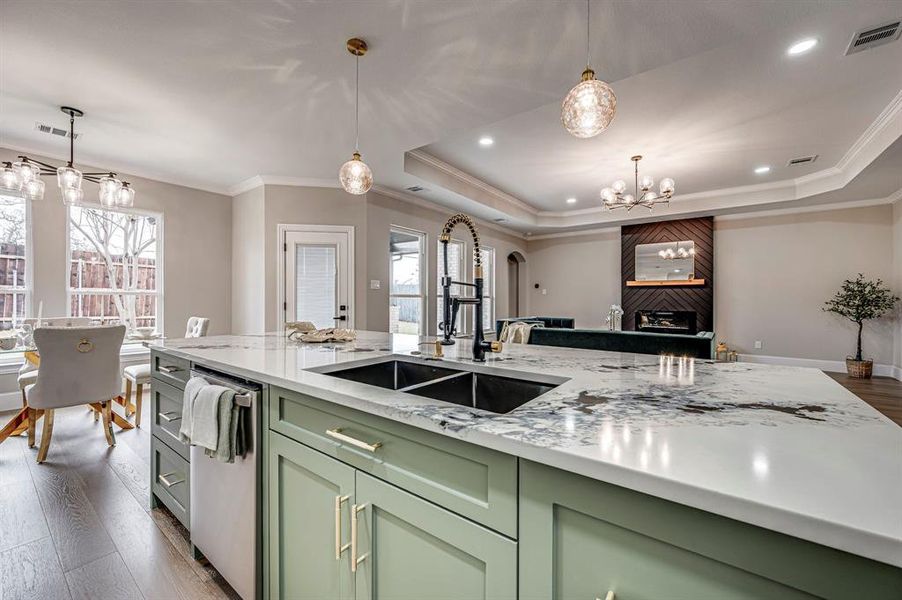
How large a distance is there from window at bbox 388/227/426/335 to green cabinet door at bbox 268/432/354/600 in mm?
4598

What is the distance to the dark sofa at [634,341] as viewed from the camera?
126 inches

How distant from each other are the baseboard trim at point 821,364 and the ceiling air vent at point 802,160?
2.59 meters

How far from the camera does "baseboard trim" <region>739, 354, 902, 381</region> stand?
5.44 m

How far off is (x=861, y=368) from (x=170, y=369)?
7.79 metres

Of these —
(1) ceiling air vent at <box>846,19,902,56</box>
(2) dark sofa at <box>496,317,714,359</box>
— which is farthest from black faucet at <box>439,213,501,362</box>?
(1) ceiling air vent at <box>846,19,902,56</box>

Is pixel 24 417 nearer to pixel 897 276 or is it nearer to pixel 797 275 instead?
pixel 797 275

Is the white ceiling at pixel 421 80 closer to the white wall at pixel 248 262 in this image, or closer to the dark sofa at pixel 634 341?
the white wall at pixel 248 262

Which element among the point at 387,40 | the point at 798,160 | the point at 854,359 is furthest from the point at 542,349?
the point at 854,359

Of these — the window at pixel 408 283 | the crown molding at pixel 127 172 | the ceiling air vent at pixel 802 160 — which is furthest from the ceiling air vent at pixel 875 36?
the crown molding at pixel 127 172

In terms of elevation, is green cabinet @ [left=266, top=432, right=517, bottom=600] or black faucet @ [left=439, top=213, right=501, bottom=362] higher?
black faucet @ [left=439, top=213, right=501, bottom=362]

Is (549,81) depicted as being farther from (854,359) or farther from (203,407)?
(854,359)

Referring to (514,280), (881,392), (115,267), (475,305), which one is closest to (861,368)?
(881,392)

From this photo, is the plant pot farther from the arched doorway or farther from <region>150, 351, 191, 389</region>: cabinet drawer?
<region>150, 351, 191, 389</region>: cabinet drawer

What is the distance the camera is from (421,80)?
2.72 meters
